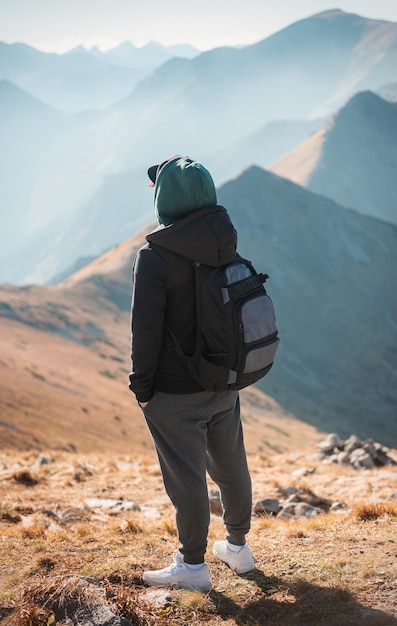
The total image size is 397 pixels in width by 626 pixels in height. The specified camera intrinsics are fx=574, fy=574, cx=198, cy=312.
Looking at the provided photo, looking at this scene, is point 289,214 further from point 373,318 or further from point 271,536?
point 271,536

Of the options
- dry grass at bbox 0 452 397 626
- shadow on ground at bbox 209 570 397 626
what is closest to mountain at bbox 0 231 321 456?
dry grass at bbox 0 452 397 626

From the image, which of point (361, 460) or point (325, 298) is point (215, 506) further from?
point (325, 298)

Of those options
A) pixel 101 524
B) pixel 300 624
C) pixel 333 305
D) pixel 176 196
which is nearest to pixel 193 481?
pixel 300 624

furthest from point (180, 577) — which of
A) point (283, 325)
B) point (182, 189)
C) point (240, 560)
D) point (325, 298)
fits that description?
point (325, 298)

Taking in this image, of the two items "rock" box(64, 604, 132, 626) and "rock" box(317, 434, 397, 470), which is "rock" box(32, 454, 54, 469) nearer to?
"rock" box(317, 434, 397, 470)

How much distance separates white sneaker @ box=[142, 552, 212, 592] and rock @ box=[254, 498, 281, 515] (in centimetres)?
360

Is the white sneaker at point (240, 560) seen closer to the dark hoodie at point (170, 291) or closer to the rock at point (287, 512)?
the dark hoodie at point (170, 291)

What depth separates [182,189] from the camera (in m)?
4.38

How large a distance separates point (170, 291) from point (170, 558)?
2734 mm

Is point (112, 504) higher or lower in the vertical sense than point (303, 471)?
lower

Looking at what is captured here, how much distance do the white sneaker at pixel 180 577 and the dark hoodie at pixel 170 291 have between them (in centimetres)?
146

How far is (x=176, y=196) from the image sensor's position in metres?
4.41

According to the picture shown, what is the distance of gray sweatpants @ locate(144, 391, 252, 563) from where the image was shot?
4516 millimetres

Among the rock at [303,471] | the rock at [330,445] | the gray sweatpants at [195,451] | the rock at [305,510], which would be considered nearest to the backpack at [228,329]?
the gray sweatpants at [195,451]
